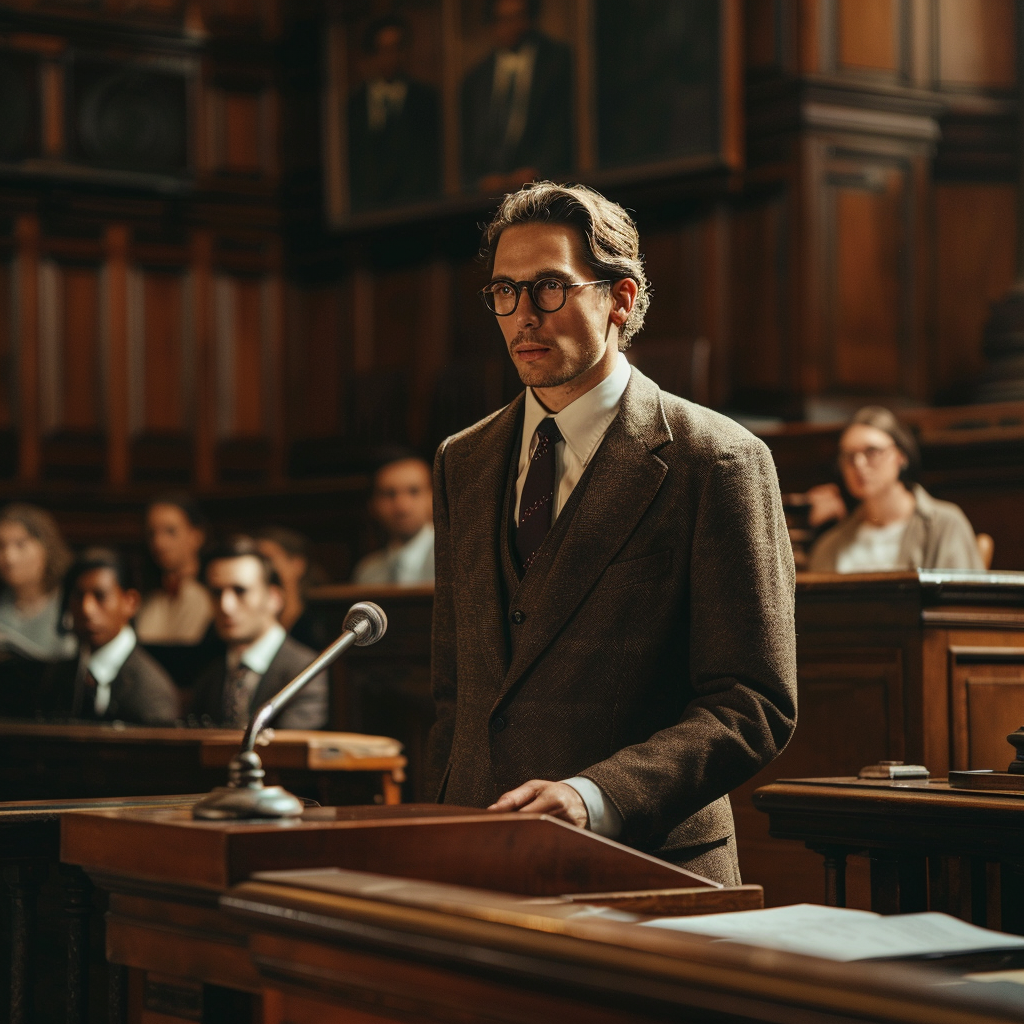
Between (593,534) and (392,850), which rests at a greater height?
(593,534)

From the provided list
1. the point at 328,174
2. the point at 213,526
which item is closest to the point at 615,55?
the point at 328,174

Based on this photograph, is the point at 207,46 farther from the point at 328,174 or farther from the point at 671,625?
the point at 671,625

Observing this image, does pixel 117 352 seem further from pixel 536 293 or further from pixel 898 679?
pixel 536 293

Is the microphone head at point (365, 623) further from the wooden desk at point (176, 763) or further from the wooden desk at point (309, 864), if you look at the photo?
the wooden desk at point (176, 763)

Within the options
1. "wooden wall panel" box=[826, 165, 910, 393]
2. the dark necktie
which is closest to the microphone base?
the dark necktie

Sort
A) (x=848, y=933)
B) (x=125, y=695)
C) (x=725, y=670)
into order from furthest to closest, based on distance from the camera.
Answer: (x=125, y=695), (x=725, y=670), (x=848, y=933)

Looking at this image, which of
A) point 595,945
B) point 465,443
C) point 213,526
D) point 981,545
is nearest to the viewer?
point 595,945

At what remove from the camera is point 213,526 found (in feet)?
29.8

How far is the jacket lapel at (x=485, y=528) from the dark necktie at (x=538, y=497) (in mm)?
30

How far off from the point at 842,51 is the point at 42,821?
20.3 ft

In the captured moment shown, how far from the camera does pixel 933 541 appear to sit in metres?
4.92

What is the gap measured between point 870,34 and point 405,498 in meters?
3.26

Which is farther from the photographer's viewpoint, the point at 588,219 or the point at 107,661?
the point at 107,661

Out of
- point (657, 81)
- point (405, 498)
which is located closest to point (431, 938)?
point (405, 498)
